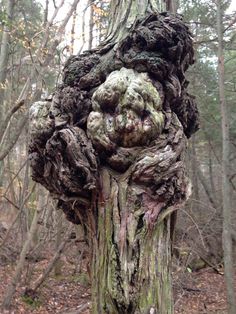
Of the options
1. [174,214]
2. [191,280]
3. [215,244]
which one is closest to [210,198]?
[215,244]

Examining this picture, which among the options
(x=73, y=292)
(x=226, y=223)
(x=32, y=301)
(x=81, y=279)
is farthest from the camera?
(x=81, y=279)

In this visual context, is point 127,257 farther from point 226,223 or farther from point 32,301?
point 226,223

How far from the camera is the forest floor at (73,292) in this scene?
7609 millimetres

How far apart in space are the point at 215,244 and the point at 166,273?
11.7 meters

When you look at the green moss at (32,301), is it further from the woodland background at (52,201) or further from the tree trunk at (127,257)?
the tree trunk at (127,257)

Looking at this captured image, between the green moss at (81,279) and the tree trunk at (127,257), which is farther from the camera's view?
the green moss at (81,279)

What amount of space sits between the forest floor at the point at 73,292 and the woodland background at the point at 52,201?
2 centimetres

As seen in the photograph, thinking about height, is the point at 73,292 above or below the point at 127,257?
below

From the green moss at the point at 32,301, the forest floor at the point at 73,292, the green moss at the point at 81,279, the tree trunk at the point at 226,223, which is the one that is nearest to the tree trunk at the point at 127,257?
the forest floor at the point at 73,292

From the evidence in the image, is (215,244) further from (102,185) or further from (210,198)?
(102,185)

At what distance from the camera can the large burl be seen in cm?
154

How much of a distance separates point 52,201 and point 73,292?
224 centimetres

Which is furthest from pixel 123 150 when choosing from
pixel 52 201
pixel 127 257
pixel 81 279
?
pixel 81 279

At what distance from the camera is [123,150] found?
1.67m
